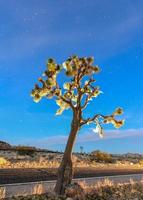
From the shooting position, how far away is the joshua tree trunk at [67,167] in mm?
15477

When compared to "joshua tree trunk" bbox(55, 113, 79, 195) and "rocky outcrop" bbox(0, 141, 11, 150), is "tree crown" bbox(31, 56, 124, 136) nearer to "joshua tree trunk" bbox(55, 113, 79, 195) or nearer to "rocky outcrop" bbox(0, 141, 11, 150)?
"joshua tree trunk" bbox(55, 113, 79, 195)

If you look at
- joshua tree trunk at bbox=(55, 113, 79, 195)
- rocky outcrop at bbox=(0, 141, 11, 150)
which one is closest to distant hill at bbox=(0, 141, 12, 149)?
rocky outcrop at bbox=(0, 141, 11, 150)

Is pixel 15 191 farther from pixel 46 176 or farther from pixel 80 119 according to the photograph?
pixel 46 176

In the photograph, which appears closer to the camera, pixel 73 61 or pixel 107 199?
pixel 73 61

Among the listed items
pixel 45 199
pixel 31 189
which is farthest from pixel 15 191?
pixel 45 199

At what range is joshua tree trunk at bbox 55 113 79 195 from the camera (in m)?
15.5

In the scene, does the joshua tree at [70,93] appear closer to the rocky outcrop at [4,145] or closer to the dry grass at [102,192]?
the dry grass at [102,192]

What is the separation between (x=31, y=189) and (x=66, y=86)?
3.81 metres

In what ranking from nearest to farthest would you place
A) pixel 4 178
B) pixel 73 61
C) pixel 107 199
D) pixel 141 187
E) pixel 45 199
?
pixel 45 199, pixel 73 61, pixel 107 199, pixel 4 178, pixel 141 187

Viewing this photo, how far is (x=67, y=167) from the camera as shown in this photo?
15703mm

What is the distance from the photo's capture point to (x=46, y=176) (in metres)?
23.0

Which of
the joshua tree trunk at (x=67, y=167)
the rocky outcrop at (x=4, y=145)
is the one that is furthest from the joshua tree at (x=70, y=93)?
the rocky outcrop at (x=4, y=145)

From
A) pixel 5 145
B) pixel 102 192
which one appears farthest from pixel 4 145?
pixel 102 192

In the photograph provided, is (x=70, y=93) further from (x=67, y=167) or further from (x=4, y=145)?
(x=4, y=145)
